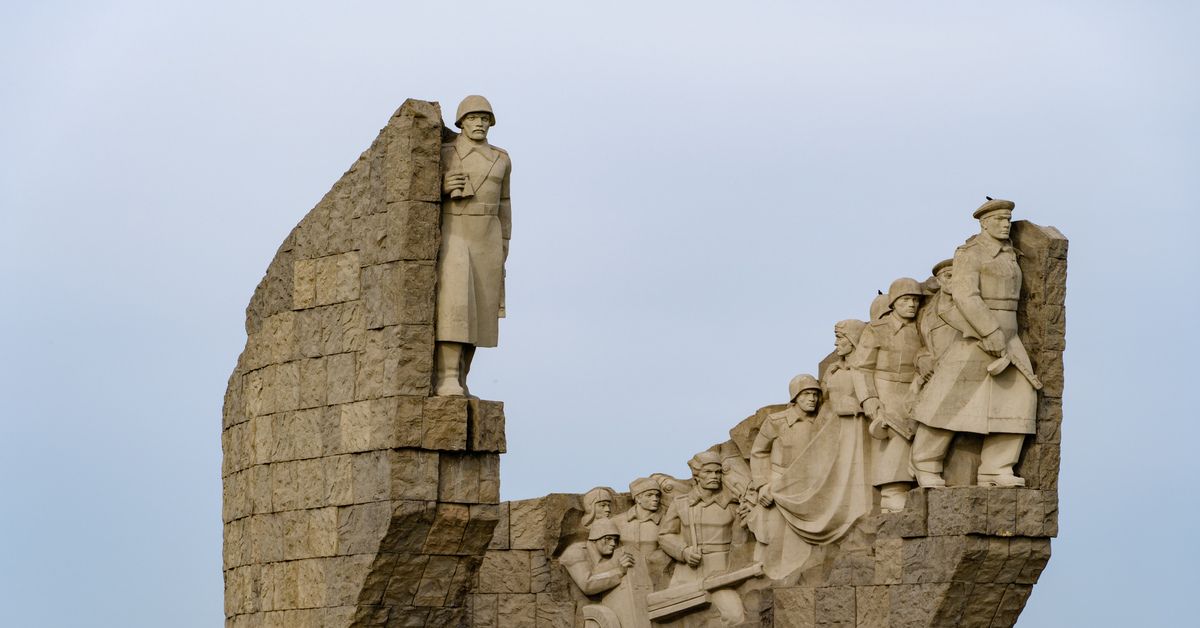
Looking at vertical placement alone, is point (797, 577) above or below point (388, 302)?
below

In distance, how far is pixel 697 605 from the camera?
703 inches

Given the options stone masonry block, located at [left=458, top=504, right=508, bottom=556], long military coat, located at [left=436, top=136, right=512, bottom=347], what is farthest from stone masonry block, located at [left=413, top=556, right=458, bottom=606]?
long military coat, located at [left=436, top=136, right=512, bottom=347]

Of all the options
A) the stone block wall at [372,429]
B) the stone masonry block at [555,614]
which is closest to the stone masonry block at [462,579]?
the stone block wall at [372,429]

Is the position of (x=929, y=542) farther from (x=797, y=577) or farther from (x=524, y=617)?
(x=524, y=617)

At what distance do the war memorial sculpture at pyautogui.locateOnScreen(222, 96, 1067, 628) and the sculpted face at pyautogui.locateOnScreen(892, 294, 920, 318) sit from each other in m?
0.01

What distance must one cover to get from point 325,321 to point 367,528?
1.50 meters

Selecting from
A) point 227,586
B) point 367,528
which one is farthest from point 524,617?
point 367,528

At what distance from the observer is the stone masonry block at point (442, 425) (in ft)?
48.0

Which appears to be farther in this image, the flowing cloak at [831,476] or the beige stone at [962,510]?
the flowing cloak at [831,476]

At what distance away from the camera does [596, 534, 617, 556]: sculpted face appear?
18.2 m

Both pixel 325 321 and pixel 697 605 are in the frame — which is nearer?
pixel 325 321

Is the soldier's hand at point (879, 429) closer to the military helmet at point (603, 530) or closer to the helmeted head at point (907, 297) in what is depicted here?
the helmeted head at point (907, 297)

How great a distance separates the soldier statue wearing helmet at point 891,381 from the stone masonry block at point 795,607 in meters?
0.90

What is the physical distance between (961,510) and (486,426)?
3.58 meters
